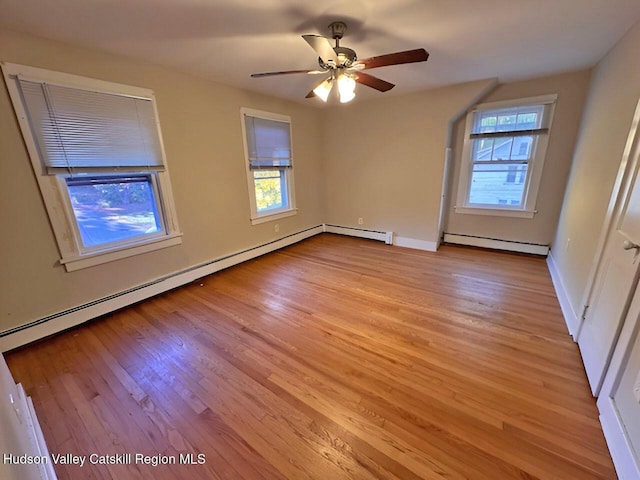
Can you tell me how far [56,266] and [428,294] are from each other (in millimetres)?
3405

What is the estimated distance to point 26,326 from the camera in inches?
80.5

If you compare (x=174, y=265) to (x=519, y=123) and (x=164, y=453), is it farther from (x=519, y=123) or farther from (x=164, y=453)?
(x=519, y=123)

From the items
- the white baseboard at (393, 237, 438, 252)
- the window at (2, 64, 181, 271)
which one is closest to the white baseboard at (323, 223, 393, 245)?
the white baseboard at (393, 237, 438, 252)

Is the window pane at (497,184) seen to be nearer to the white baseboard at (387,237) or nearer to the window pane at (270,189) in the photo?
the white baseboard at (387,237)

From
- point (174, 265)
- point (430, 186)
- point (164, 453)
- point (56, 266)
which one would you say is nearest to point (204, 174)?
point (174, 265)

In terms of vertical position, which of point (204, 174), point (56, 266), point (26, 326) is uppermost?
point (204, 174)

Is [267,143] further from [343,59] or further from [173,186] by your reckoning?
[343,59]

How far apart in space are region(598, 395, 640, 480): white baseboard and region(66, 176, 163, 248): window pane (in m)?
3.62

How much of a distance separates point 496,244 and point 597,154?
6.11 feet

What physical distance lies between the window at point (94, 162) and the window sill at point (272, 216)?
119cm

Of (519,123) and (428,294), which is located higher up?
(519,123)

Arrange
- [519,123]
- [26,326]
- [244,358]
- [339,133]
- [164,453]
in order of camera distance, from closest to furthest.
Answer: [164,453], [244,358], [26,326], [519,123], [339,133]

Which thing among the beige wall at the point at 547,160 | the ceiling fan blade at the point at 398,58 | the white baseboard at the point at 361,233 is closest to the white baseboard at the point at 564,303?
the beige wall at the point at 547,160

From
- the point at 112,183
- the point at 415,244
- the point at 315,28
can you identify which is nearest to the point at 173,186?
the point at 112,183
